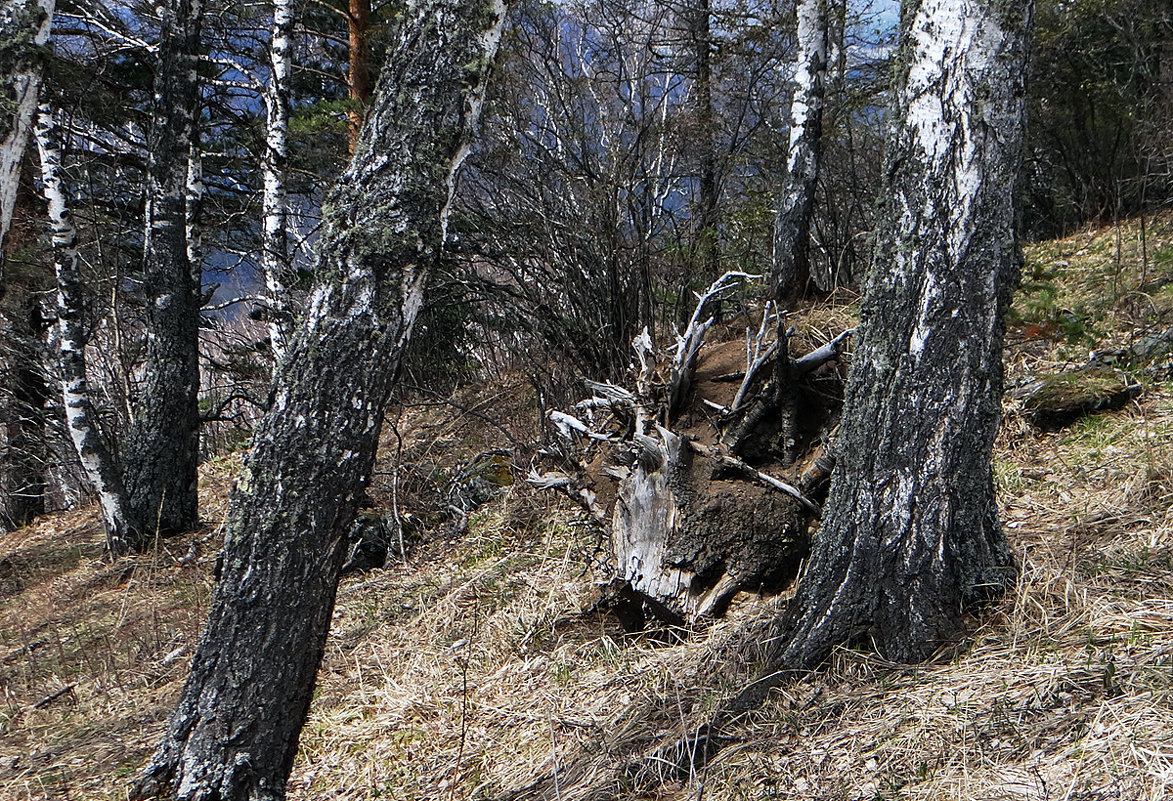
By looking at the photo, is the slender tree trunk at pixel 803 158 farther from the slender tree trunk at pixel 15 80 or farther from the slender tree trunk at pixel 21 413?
the slender tree trunk at pixel 21 413

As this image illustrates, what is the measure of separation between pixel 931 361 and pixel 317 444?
2.03m

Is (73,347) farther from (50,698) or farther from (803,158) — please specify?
(803,158)

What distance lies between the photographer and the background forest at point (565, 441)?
257cm

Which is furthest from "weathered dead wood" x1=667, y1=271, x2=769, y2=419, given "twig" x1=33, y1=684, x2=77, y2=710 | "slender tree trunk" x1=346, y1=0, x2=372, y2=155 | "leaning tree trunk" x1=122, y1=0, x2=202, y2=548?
"slender tree trunk" x1=346, y1=0, x2=372, y2=155

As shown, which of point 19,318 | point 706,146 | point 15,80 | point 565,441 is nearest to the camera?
point 15,80

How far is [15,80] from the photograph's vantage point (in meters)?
3.48

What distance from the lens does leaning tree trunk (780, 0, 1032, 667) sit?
248cm

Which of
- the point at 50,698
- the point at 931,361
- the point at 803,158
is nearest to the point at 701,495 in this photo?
the point at 931,361

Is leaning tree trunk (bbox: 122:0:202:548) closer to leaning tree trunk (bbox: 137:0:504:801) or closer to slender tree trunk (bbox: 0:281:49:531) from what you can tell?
slender tree trunk (bbox: 0:281:49:531)

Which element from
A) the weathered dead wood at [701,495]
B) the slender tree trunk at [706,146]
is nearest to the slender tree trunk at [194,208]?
the slender tree trunk at [706,146]

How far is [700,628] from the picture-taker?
11.5 ft

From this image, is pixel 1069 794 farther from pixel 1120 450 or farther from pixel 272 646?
pixel 1120 450

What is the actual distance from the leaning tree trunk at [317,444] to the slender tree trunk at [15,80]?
2046mm

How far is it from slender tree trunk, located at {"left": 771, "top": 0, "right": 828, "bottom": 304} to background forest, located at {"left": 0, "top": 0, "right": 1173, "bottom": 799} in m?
0.15
